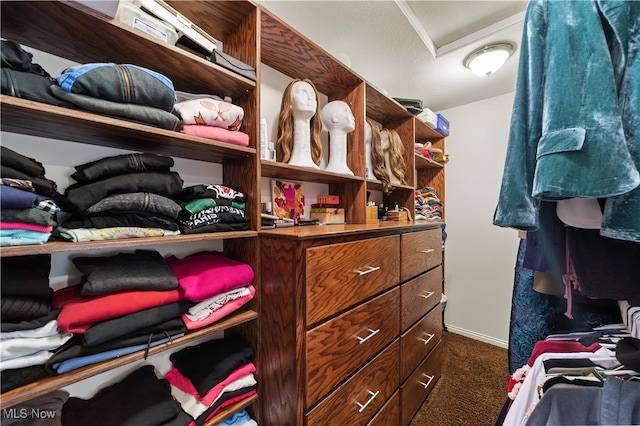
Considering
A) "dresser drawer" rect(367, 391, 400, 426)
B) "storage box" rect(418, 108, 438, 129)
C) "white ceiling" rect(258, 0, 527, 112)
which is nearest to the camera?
"dresser drawer" rect(367, 391, 400, 426)

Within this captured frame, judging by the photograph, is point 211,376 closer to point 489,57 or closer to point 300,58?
point 300,58

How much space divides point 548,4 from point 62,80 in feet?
3.98

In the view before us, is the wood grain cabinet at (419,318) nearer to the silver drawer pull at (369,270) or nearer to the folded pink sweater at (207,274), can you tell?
the silver drawer pull at (369,270)

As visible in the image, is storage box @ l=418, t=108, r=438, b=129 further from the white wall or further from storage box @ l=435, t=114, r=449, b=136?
the white wall

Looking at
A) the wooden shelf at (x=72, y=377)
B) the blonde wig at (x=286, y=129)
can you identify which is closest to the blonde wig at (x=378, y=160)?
the blonde wig at (x=286, y=129)

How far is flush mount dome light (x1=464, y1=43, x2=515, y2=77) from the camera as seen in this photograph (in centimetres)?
157

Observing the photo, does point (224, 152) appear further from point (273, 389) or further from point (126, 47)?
point (273, 389)

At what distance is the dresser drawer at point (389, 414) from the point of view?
3.80ft

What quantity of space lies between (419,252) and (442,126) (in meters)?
1.45

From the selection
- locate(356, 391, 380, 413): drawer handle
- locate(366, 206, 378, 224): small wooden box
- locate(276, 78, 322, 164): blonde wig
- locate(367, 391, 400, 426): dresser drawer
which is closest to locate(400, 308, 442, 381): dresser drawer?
locate(367, 391, 400, 426): dresser drawer

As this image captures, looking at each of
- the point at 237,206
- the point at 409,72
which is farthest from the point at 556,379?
the point at 409,72

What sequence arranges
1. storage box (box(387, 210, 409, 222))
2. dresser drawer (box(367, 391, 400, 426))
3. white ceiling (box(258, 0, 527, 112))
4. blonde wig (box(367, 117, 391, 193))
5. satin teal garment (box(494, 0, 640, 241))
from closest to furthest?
satin teal garment (box(494, 0, 640, 241)) < dresser drawer (box(367, 391, 400, 426)) < white ceiling (box(258, 0, 527, 112)) < blonde wig (box(367, 117, 391, 193)) < storage box (box(387, 210, 409, 222))

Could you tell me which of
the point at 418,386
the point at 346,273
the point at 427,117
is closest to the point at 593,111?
the point at 346,273

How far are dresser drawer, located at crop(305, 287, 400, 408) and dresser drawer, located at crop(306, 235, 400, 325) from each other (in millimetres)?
51
